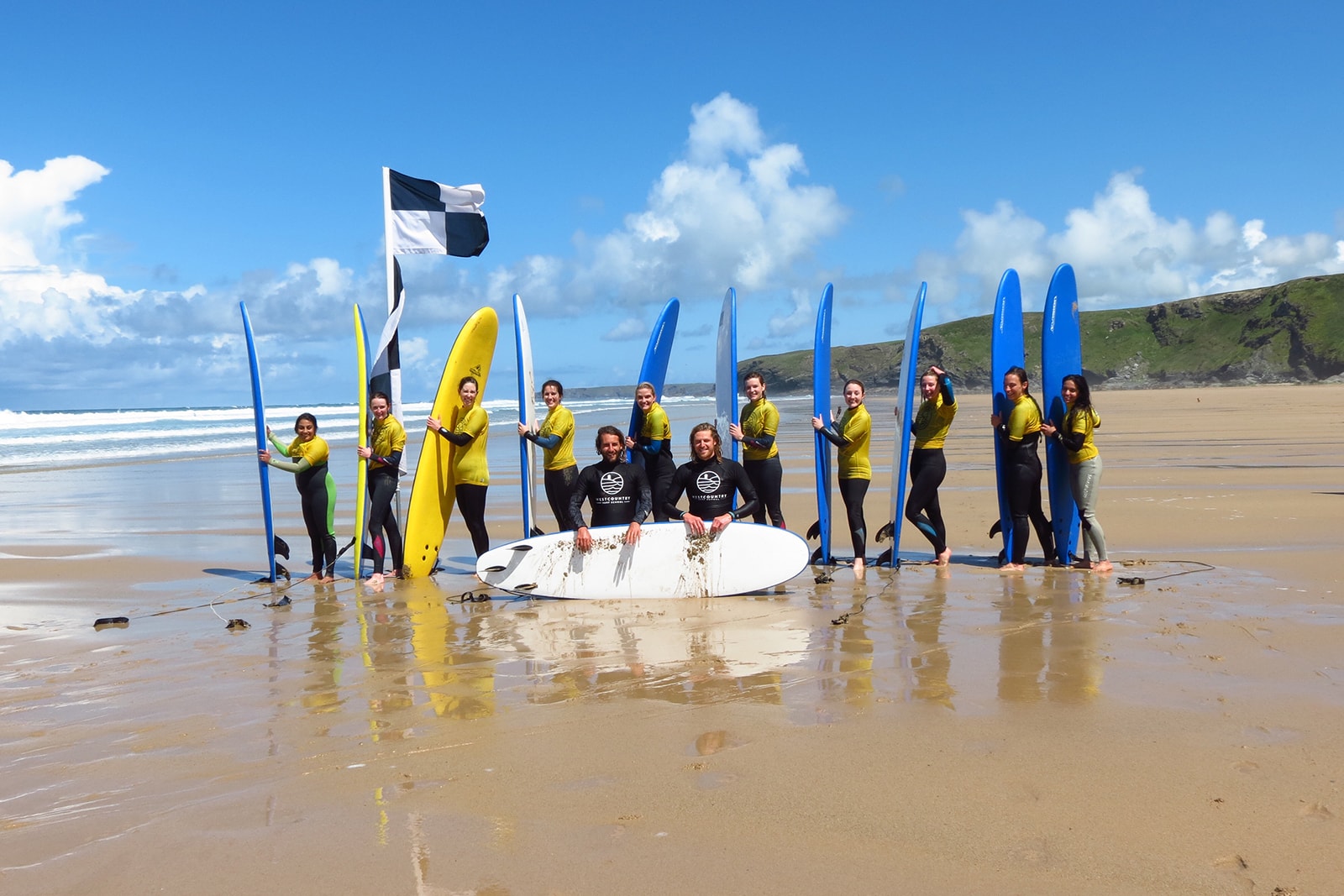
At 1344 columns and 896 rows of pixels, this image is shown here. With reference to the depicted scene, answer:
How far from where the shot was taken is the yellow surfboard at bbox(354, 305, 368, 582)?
6.89m

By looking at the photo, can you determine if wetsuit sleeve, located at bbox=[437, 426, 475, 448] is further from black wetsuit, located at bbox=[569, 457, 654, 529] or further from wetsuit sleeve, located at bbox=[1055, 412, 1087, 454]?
wetsuit sleeve, located at bbox=[1055, 412, 1087, 454]

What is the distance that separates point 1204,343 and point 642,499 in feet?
289

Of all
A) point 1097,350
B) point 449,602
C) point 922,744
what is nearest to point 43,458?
point 449,602

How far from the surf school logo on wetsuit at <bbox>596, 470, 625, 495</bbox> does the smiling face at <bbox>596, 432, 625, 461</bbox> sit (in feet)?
0.35

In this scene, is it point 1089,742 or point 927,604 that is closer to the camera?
point 1089,742

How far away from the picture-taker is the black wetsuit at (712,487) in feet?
19.7

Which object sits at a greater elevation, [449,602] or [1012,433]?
[1012,433]

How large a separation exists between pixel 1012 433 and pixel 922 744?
3.92 meters

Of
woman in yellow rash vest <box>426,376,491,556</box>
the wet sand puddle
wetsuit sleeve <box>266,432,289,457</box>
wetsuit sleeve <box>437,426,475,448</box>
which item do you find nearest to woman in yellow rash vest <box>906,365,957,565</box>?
the wet sand puddle

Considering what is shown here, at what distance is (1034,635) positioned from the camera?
4.65m

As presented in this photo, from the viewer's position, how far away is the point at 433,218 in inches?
313

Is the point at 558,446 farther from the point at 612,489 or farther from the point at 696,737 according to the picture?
the point at 696,737

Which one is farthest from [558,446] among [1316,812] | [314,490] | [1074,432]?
[1316,812]

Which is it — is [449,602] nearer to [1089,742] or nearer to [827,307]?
[827,307]
